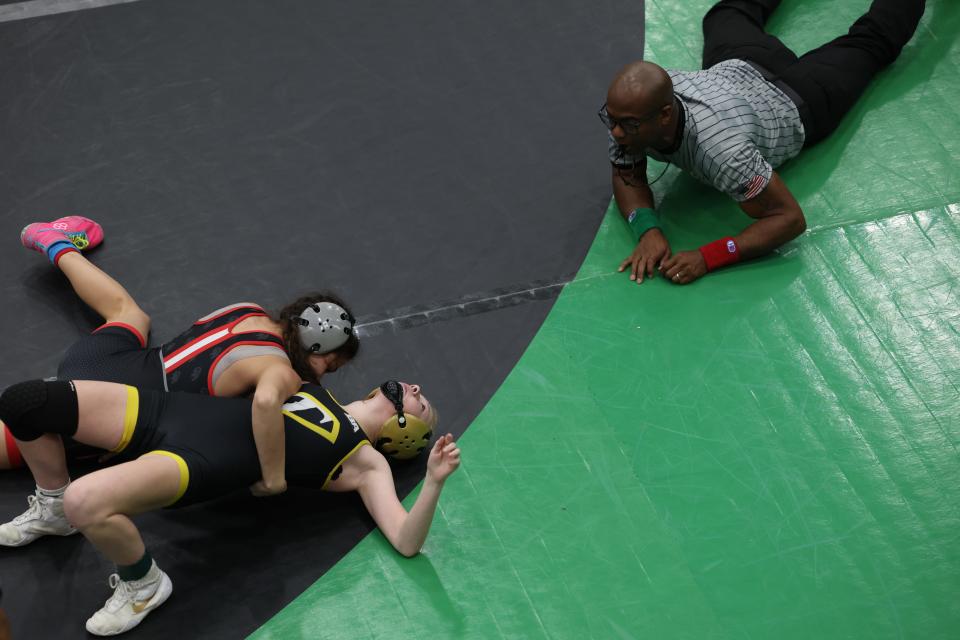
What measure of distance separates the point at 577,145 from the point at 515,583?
2.30 m

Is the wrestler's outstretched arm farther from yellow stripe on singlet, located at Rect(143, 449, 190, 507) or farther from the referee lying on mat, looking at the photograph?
the referee lying on mat

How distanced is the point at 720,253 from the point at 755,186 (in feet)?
1.07

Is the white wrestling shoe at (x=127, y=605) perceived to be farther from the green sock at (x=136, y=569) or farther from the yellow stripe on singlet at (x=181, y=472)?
the yellow stripe on singlet at (x=181, y=472)

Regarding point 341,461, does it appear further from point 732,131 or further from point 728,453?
point 732,131

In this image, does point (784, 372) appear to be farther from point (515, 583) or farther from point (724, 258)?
point (515, 583)

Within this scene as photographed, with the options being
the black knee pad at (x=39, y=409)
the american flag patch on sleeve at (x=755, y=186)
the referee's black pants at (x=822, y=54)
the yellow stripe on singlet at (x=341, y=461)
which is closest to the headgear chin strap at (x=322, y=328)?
the yellow stripe on singlet at (x=341, y=461)

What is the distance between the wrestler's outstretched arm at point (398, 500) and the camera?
3.64m

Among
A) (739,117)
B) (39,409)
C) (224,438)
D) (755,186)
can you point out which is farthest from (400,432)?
(739,117)

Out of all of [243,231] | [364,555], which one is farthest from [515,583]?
[243,231]

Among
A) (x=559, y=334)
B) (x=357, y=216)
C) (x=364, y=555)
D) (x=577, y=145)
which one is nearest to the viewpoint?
(x=364, y=555)

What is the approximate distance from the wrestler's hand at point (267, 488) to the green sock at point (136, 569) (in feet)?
1.40

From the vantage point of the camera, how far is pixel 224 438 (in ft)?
12.5

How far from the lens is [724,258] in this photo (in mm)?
4875

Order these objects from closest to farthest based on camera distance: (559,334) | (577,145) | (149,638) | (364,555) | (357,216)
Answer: (149,638), (364,555), (559,334), (357,216), (577,145)
